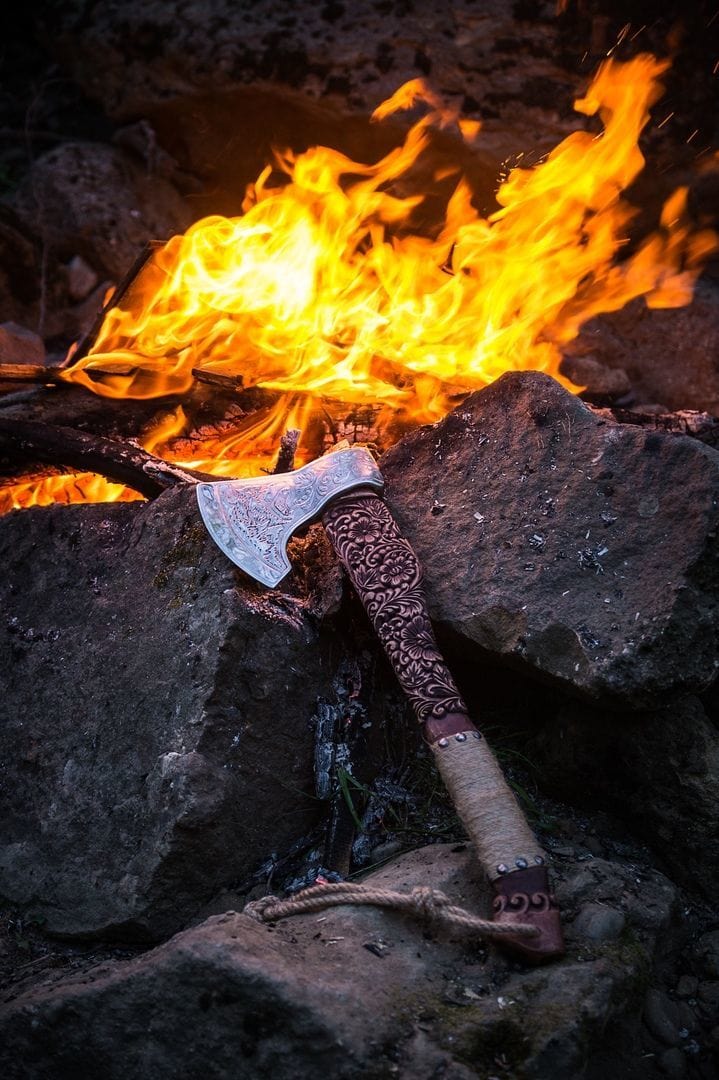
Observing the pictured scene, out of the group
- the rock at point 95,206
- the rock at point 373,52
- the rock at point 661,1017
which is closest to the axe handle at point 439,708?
the rock at point 661,1017

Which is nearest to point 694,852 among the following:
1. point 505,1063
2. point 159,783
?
point 505,1063

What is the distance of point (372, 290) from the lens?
15.0ft

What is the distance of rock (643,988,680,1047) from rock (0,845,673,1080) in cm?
23

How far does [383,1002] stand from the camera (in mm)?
2006

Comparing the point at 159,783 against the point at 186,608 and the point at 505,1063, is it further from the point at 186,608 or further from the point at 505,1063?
the point at 505,1063

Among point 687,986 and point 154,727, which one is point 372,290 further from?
point 687,986

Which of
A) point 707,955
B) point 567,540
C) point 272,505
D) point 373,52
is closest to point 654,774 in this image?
point 707,955

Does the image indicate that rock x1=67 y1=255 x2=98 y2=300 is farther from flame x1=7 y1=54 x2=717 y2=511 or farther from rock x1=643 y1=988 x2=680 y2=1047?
rock x1=643 y1=988 x2=680 y2=1047

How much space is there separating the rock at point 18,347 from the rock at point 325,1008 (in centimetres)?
340

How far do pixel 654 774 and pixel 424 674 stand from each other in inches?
30.6

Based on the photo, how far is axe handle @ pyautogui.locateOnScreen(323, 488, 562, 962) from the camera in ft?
7.32

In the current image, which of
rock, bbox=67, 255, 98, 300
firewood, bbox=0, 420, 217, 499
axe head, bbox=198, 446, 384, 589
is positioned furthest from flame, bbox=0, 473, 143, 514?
rock, bbox=67, 255, 98, 300

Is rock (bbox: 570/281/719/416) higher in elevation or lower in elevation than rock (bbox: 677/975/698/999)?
higher

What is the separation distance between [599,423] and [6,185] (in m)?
5.38
